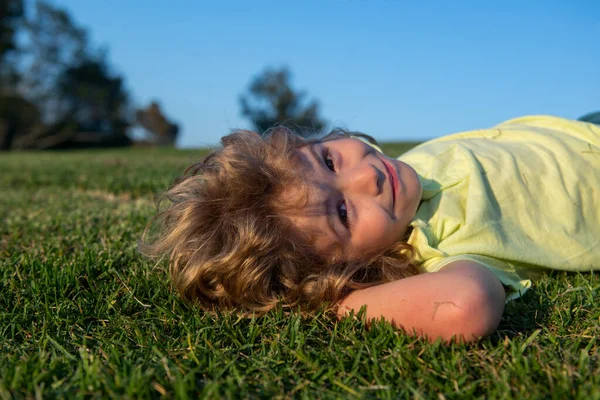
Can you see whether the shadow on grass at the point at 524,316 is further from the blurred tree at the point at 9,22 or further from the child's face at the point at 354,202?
the blurred tree at the point at 9,22

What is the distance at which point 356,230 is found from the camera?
2.16 m

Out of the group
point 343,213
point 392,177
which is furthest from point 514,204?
point 343,213

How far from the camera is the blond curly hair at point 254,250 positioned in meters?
2.06

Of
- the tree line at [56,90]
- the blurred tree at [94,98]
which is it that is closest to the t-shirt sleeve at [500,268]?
the tree line at [56,90]

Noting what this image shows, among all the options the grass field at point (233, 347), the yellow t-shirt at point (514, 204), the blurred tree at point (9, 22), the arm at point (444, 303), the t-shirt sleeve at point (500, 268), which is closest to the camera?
the grass field at point (233, 347)

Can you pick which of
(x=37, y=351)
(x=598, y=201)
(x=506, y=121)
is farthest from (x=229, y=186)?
(x=506, y=121)

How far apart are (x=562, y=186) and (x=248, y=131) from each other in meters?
1.62

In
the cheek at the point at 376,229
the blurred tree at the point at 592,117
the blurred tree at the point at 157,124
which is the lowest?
the cheek at the point at 376,229

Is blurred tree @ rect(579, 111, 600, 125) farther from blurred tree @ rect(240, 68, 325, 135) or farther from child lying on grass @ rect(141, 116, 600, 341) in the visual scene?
blurred tree @ rect(240, 68, 325, 135)

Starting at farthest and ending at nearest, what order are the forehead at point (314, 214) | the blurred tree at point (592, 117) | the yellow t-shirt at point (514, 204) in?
the blurred tree at point (592, 117)
the yellow t-shirt at point (514, 204)
the forehead at point (314, 214)

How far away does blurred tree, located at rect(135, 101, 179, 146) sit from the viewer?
52125 mm

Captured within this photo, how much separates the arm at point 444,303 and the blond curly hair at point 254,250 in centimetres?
22

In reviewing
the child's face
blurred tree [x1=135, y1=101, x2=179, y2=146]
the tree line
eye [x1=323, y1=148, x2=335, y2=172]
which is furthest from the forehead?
blurred tree [x1=135, y1=101, x2=179, y2=146]

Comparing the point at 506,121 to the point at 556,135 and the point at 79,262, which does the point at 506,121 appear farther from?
the point at 79,262
